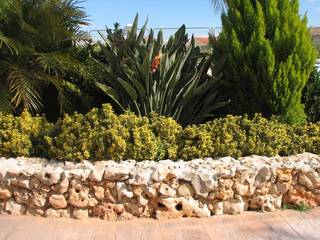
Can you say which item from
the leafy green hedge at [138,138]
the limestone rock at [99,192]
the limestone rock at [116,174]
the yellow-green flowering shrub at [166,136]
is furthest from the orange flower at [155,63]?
the limestone rock at [99,192]

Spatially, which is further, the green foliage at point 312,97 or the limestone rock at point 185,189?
the green foliage at point 312,97

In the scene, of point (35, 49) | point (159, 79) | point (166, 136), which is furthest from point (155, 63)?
point (35, 49)

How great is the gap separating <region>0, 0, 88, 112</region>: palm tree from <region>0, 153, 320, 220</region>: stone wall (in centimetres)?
134

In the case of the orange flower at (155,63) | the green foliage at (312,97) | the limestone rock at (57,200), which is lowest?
the limestone rock at (57,200)

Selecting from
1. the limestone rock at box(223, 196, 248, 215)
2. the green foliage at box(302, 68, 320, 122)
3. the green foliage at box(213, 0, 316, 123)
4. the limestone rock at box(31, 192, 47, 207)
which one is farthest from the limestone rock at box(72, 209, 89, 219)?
the green foliage at box(302, 68, 320, 122)

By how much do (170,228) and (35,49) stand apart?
3071 millimetres

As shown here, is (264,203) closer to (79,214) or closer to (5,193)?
(79,214)

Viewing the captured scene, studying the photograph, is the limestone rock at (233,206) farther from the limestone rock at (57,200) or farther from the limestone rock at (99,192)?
the limestone rock at (57,200)

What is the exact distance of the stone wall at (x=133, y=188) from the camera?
414 cm

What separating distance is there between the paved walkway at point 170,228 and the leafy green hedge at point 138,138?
64cm

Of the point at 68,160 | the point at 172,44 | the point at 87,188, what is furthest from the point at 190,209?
the point at 172,44

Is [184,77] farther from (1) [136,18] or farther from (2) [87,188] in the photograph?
(2) [87,188]

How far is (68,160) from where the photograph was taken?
449 cm

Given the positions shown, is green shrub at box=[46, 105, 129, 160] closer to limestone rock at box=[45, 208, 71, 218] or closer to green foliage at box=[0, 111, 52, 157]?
green foliage at box=[0, 111, 52, 157]
